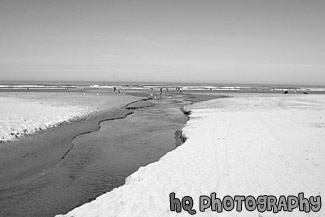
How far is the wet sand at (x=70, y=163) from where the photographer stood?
9.60 metres

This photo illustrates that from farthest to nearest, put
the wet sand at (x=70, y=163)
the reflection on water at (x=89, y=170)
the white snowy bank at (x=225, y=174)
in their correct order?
the wet sand at (x=70, y=163), the reflection on water at (x=89, y=170), the white snowy bank at (x=225, y=174)

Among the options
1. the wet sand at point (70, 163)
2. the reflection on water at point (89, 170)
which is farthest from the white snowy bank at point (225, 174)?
the wet sand at point (70, 163)

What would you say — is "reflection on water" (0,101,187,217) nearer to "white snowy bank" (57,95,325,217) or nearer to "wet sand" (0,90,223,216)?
"wet sand" (0,90,223,216)

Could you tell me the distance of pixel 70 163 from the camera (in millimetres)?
13781

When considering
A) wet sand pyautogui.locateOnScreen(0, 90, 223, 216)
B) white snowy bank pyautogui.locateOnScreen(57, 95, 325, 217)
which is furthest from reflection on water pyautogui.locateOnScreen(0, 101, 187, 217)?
white snowy bank pyautogui.locateOnScreen(57, 95, 325, 217)

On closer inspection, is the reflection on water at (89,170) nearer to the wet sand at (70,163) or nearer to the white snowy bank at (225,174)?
the wet sand at (70,163)

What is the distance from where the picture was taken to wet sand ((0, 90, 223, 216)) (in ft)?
31.5

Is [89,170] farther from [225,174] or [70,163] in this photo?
[225,174]

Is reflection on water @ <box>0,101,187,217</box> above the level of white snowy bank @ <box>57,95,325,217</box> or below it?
below

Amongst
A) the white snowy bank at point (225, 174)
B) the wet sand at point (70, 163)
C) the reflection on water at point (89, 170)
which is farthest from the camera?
the wet sand at point (70, 163)

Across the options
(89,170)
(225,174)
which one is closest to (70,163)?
(89,170)

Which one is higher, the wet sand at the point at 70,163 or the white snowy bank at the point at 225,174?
the white snowy bank at the point at 225,174

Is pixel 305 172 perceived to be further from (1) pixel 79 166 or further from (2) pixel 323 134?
(1) pixel 79 166

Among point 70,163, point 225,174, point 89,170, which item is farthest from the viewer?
point 70,163
